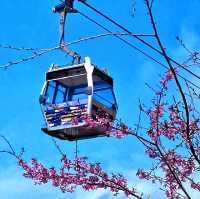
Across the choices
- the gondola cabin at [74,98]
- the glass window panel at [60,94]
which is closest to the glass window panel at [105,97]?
the gondola cabin at [74,98]

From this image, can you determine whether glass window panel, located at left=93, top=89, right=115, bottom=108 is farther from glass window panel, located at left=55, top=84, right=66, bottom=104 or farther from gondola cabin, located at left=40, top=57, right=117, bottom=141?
glass window panel, located at left=55, top=84, right=66, bottom=104

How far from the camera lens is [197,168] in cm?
851

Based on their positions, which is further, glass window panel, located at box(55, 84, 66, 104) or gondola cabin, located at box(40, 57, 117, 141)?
glass window panel, located at box(55, 84, 66, 104)

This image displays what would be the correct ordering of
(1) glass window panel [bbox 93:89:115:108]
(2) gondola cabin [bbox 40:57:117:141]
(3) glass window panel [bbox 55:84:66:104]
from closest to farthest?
(2) gondola cabin [bbox 40:57:117:141] → (1) glass window panel [bbox 93:89:115:108] → (3) glass window panel [bbox 55:84:66:104]

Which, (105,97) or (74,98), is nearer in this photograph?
(105,97)

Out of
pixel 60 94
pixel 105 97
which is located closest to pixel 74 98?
pixel 60 94

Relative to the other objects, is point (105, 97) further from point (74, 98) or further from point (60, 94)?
point (60, 94)

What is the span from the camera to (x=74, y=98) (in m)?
14.3

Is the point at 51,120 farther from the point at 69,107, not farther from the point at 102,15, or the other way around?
the point at 102,15

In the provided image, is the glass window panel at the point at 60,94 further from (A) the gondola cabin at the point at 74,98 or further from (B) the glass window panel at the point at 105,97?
(B) the glass window panel at the point at 105,97

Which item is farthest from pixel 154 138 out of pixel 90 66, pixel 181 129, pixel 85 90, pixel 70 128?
pixel 85 90

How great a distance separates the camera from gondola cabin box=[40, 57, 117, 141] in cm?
1271

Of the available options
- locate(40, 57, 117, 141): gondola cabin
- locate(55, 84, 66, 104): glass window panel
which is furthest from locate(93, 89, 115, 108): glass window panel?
locate(55, 84, 66, 104): glass window panel

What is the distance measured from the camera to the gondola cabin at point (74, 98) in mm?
→ 12711
